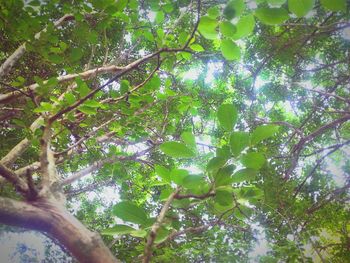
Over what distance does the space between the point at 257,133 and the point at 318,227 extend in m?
2.64

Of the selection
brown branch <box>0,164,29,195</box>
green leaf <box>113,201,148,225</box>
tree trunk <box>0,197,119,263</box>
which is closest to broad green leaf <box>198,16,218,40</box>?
green leaf <box>113,201,148,225</box>

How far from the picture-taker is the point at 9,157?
10.6ft

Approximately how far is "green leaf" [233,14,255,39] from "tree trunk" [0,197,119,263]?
0.97m

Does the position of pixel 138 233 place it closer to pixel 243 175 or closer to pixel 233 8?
pixel 243 175

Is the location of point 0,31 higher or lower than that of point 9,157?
higher

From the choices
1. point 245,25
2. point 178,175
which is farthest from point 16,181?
point 245,25

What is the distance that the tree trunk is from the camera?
45.6 inches

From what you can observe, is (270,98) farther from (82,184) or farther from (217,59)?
(82,184)

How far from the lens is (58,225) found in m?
1.30

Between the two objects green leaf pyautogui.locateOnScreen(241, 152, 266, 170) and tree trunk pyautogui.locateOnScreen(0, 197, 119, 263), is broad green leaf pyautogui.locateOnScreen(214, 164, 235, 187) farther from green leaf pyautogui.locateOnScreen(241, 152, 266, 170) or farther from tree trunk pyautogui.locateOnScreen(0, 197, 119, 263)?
tree trunk pyautogui.locateOnScreen(0, 197, 119, 263)

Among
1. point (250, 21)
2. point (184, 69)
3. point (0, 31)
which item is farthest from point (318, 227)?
point (0, 31)

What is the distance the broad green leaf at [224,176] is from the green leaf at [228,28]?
0.41 meters

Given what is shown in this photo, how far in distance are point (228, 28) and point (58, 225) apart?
1.11 metres

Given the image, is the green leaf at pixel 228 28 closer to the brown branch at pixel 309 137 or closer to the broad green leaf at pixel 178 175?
the broad green leaf at pixel 178 175
